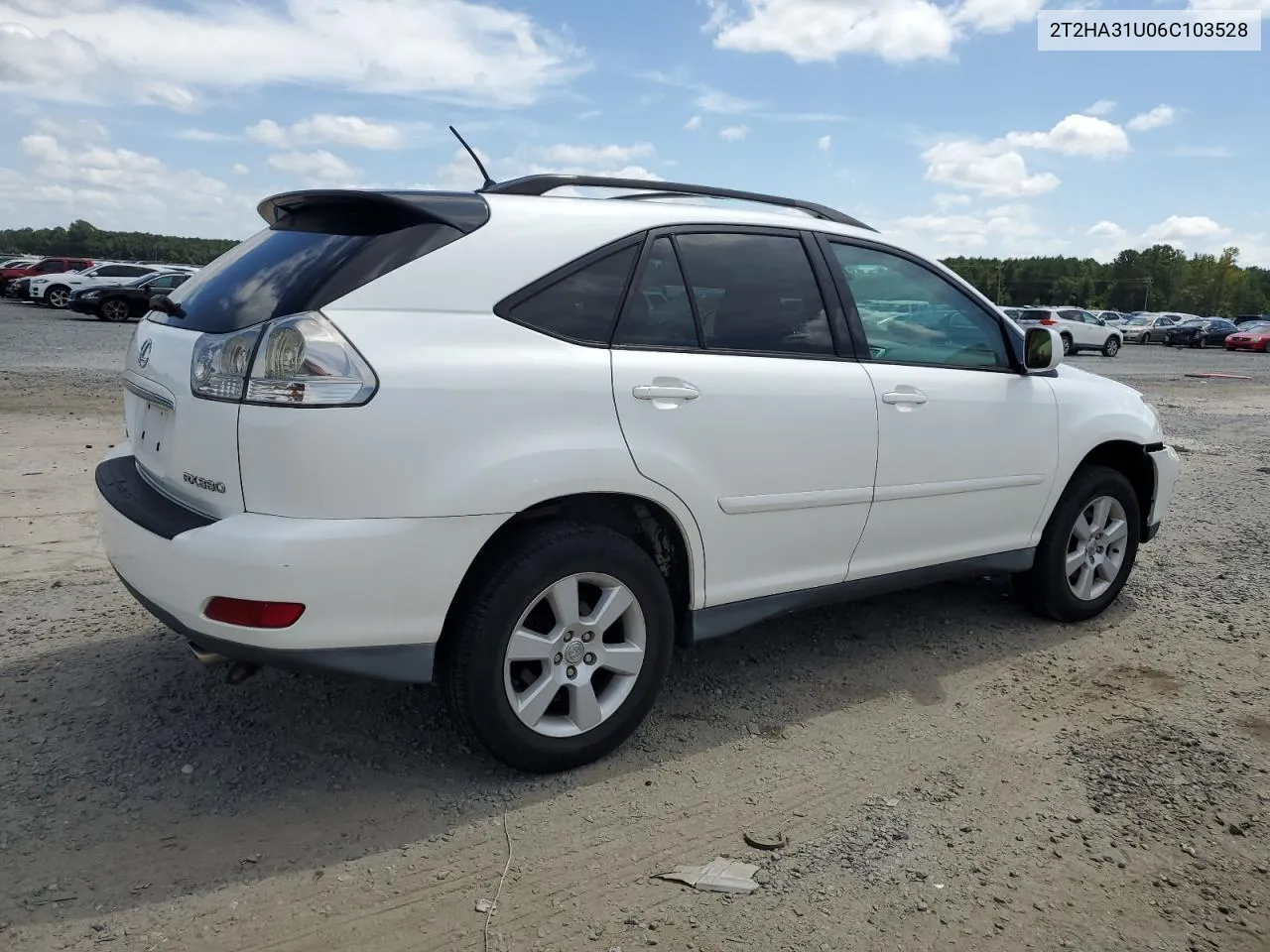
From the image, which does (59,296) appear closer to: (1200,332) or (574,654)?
(574,654)

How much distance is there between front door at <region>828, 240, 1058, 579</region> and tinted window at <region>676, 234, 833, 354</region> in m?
0.21

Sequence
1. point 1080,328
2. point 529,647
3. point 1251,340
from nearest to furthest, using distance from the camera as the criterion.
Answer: point 529,647 → point 1080,328 → point 1251,340

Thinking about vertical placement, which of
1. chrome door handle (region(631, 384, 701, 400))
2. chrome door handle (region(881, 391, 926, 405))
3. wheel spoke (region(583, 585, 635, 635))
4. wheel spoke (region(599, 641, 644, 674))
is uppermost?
chrome door handle (region(631, 384, 701, 400))

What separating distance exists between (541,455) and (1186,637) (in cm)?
340

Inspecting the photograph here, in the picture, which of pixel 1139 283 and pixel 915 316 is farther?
pixel 1139 283

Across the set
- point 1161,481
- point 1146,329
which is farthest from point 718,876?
point 1146,329

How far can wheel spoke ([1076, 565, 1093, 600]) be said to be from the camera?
4.85m

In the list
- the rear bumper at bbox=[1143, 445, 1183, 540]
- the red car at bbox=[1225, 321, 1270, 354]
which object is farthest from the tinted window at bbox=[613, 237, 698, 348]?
the red car at bbox=[1225, 321, 1270, 354]

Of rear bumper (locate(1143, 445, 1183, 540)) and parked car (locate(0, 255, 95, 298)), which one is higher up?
parked car (locate(0, 255, 95, 298))

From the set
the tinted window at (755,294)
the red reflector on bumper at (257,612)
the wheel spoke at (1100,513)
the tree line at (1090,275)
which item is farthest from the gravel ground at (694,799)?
the tree line at (1090,275)

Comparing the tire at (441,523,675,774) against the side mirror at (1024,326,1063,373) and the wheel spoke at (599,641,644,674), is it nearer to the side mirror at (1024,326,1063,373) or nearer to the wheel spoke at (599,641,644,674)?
the wheel spoke at (599,641,644,674)

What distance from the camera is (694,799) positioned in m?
3.12

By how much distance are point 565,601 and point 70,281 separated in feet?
A: 112

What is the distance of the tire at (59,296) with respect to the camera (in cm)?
3159
